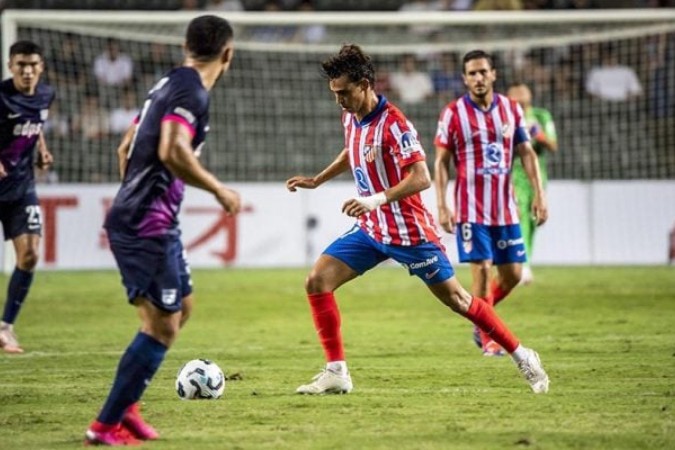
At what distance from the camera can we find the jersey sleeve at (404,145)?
26.8 ft

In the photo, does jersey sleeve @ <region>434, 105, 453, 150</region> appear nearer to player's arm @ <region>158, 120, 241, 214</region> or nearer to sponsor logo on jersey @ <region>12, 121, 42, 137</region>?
sponsor logo on jersey @ <region>12, 121, 42, 137</region>

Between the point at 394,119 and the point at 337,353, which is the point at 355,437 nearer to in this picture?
the point at 337,353

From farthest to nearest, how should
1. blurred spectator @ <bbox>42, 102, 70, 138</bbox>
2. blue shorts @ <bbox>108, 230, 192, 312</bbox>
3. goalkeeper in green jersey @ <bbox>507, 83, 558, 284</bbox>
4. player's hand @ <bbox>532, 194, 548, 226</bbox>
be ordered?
blurred spectator @ <bbox>42, 102, 70, 138</bbox>, goalkeeper in green jersey @ <bbox>507, 83, 558, 284</bbox>, player's hand @ <bbox>532, 194, 548, 226</bbox>, blue shorts @ <bbox>108, 230, 192, 312</bbox>

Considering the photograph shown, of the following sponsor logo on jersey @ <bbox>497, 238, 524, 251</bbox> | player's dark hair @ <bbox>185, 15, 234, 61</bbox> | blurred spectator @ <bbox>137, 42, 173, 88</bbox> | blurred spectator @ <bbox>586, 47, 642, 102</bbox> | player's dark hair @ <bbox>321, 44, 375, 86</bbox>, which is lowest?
blurred spectator @ <bbox>586, 47, 642, 102</bbox>

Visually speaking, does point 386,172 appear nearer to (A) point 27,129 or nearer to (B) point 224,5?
(A) point 27,129

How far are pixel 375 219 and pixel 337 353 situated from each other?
2.96 ft

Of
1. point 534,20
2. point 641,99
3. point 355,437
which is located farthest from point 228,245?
point 355,437

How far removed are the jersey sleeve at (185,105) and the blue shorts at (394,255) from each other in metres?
2.28

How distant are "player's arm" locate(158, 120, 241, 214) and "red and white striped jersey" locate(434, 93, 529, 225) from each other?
460cm

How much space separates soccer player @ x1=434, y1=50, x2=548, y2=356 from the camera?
34.8 feet

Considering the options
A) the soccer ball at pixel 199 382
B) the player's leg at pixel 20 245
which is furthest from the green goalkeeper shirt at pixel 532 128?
the soccer ball at pixel 199 382

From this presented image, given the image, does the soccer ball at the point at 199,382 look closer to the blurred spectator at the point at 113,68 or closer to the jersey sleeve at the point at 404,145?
the jersey sleeve at the point at 404,145

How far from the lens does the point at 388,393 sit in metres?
8.40

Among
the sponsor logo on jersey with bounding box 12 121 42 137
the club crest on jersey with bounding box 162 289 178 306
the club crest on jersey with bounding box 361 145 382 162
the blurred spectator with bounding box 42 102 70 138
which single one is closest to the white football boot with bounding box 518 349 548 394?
the club crest on jersey with bounding box 361 145 382 162
